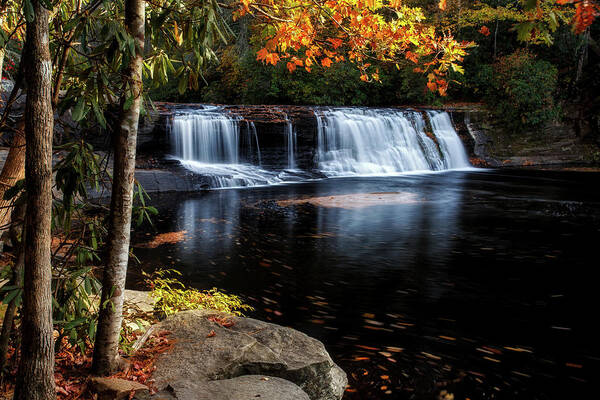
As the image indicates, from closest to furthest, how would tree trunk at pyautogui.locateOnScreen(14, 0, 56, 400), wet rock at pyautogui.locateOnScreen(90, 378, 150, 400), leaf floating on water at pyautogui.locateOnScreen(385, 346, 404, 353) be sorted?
tree trunk at pyautogui.locateOnScreen(14, 0, 56, 400) → wet rock at pyautogui.locateOnScreen(90, 378, 150, 400) → leaf floating on water at pyautogui.locateOnScreen(385, 346, 404, 353)

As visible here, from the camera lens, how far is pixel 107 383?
294 cm

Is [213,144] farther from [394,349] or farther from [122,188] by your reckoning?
[122,188]

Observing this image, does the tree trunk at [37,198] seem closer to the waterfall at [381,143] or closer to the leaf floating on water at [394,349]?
the leaf floating on water at [394,349]

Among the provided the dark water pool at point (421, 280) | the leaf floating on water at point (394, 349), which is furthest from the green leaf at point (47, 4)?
the leaf floating on water at point (394, 349)

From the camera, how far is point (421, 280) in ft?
22.8

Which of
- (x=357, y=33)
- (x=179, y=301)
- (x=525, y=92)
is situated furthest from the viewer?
(x=525, y=92)

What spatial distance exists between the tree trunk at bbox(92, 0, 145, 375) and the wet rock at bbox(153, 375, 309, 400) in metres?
0.52

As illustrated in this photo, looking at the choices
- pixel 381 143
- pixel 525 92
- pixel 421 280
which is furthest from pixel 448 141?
pixel 421 280

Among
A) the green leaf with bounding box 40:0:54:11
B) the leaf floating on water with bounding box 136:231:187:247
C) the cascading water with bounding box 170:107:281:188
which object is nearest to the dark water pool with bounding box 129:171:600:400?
the leaf floating on water with bounding box 136:231:187:247

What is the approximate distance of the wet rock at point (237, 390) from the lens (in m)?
2.99

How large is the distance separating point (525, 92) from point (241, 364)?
863 inches

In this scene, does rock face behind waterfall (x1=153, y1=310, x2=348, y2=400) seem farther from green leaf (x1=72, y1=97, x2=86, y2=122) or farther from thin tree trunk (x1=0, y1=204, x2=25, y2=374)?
green leaf (x1=72, y1=97, x2=86, y2=122)

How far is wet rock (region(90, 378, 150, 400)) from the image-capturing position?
2.87 m

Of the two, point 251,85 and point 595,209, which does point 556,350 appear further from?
point 251,85
